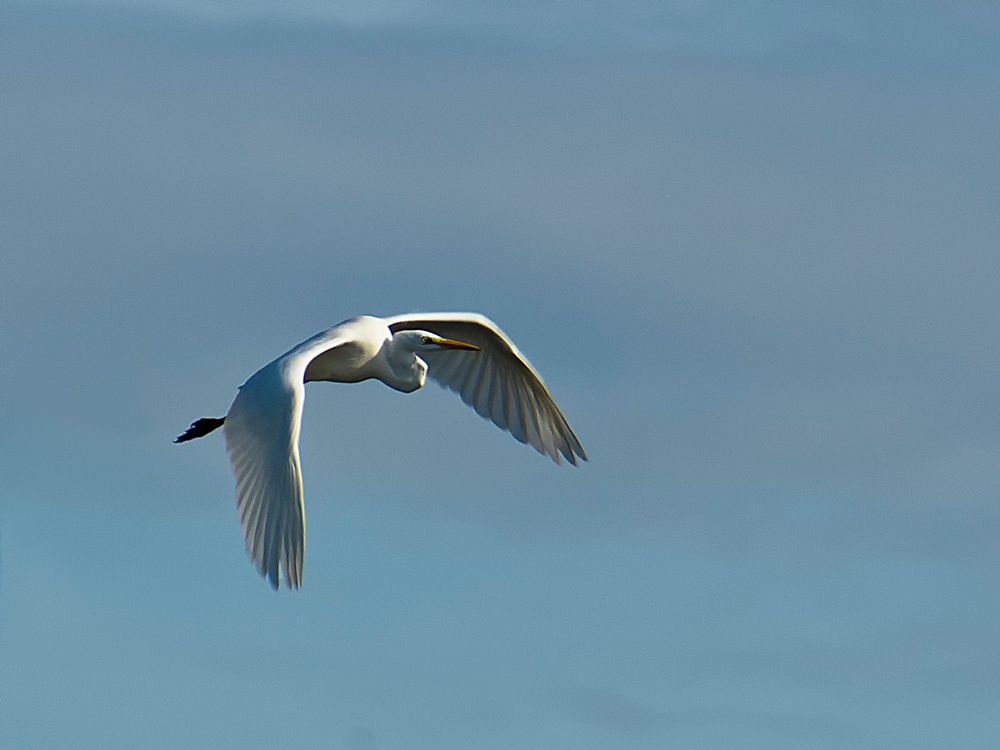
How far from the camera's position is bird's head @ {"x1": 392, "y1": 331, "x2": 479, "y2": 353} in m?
30.4

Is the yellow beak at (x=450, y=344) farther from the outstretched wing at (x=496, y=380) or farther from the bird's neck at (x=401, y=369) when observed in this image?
the outstretched wing at (x=496, y=380)

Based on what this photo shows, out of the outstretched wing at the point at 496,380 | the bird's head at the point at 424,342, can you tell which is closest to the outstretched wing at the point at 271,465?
the bird's head at the point at 424,342

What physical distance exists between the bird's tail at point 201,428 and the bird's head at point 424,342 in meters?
2.58

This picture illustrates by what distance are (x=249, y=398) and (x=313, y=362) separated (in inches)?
157

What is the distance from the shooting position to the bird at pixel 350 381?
24.5 m

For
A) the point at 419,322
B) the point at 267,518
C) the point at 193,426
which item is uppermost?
the point at 419,322

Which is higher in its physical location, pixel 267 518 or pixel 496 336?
pixel 496 336

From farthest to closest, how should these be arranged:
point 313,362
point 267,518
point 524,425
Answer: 1. point 524,425
2. point 313,362
3. point 267,518

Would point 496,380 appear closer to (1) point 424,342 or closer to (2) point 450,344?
(2) point 450,344

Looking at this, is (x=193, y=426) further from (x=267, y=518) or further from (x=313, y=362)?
(x=267, y=518)

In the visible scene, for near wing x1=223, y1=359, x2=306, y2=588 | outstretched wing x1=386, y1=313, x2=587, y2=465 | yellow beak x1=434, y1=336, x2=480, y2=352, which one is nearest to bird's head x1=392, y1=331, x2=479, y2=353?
yellow beak x1=434, y1=336, x2=480, y2=352

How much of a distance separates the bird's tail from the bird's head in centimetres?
258

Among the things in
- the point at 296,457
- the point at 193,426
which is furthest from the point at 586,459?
the point at 296,457

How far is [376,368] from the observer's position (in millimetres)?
30125
